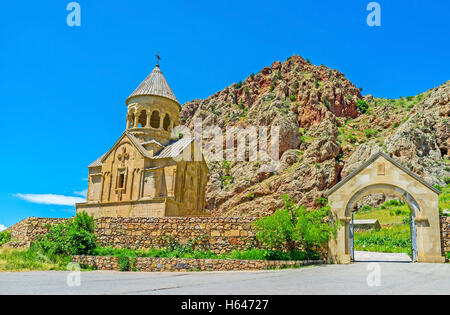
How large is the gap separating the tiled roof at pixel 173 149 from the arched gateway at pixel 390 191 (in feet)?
42.0

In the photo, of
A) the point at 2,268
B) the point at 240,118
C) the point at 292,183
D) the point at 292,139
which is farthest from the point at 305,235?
the point at 240,118

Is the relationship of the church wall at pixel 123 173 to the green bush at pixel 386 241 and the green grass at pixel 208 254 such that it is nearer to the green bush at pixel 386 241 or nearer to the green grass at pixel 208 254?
the green grass at pixel 208 254

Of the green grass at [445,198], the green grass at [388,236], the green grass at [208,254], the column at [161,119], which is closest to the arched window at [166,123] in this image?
the column at [161,119]

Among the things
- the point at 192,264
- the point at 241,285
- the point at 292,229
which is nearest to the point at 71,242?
the point at 192,264

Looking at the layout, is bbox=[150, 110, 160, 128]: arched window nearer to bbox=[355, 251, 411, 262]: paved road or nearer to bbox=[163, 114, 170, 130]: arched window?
bbox=[163, 114, 170, 130]: arched window

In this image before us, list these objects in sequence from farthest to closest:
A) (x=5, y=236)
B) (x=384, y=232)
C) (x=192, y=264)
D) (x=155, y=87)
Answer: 1. (x=384, y=232)
2. (x=155, y=87)
3. (x=5, y=236)
4. (x=192, y=264)

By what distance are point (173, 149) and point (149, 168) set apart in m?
2.36

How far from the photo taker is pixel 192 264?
468 inches

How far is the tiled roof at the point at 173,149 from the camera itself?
24584mm

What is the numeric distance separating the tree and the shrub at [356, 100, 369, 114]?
2746 inches

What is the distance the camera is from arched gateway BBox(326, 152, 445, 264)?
14.1 meters

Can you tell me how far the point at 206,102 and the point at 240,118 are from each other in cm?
1453
